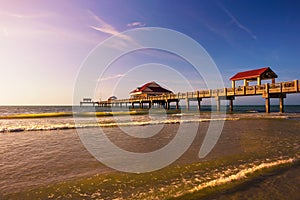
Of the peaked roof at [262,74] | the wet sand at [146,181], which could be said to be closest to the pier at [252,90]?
the peaked roof at [262,74]

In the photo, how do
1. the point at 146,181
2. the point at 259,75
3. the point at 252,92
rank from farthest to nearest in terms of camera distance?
the point at 259,75
the point at 252,92
the point at 146,181

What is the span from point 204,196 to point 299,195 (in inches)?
68.8

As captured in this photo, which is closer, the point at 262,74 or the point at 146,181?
the point at 146,181

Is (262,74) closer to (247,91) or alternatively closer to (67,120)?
(247,91)

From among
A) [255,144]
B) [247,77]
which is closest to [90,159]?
[255,144]

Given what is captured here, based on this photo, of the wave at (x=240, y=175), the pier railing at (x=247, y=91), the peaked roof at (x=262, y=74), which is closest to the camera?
the wave at (x=240, y=175)

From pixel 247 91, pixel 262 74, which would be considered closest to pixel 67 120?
pixel 247 91

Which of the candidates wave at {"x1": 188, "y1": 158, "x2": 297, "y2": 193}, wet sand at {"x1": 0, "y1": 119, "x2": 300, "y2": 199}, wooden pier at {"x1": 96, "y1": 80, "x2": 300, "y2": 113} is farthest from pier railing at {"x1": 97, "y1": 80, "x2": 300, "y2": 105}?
wave at {"x1": 188, "y1": 158, "x2": 297, "y2": 193}

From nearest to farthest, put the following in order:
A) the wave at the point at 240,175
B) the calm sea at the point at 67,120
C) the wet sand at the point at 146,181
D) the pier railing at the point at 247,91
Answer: the wet sand at the point at 146,181 → the wave at the point at 240,175 → the calm sea at the point at 67,120 → the pier railing at the point at 247,91

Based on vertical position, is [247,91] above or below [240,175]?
above

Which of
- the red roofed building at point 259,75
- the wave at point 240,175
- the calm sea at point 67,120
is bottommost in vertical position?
the calm sea at point 67,120

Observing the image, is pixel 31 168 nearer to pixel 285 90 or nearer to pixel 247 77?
pixel 285 90

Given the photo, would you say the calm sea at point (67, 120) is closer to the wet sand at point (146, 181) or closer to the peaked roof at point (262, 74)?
the peaked roof at point (262, 74)

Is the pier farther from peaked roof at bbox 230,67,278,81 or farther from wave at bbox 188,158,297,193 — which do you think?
wave at bbox 188,158,297,193
